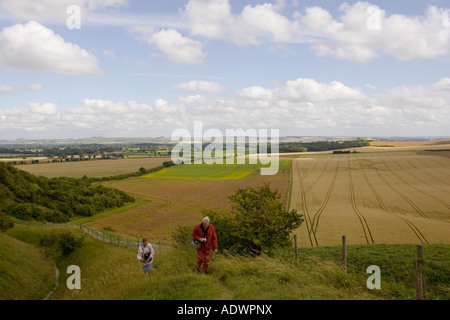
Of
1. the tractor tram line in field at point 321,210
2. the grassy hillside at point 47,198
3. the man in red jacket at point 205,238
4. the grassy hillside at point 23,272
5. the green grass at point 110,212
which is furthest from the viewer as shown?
the green grass at point 110,212

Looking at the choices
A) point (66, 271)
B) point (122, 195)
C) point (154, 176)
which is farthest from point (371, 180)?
point (66, 271)

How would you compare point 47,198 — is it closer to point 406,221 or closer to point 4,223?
point 4,223

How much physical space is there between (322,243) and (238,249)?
51.5ft

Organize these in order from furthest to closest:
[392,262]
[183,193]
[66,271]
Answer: [183,193]
[66,271]
[392,262]

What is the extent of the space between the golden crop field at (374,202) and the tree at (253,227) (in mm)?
13100

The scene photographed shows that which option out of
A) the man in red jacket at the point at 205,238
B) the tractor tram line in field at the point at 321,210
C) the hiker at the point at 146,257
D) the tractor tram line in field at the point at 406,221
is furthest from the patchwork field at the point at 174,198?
the man in red jacket at the point at 205,238

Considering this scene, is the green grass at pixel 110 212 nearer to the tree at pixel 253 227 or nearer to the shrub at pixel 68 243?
the shrub at pixel 68 243

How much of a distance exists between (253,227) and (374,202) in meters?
36.5

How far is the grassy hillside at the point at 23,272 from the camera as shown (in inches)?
595

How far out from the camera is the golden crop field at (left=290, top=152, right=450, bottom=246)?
30188 mm

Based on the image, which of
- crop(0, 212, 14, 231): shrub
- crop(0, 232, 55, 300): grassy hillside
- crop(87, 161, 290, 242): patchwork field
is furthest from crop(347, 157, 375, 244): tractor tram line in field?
crop(0, 212, 14, 231): shrub

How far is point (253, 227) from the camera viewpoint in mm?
15742

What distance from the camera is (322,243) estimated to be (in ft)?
94.6

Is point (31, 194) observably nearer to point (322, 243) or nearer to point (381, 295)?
point (322, 243)
